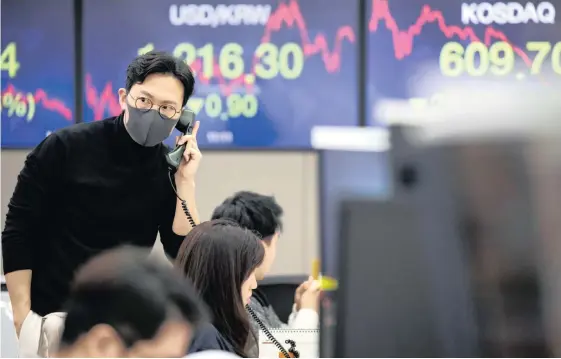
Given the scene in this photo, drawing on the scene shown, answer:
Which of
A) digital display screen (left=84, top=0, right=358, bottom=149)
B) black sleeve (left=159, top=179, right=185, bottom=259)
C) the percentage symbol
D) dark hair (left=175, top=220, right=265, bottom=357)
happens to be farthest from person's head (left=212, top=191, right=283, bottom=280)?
the percentage symbol

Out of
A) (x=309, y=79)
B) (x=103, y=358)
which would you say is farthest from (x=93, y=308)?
(x=309, y=79)

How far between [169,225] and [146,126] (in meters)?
0.26

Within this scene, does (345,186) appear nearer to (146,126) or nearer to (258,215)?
(146,126)

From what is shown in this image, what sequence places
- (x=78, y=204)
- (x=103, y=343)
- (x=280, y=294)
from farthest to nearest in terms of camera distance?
(x=280, y=294) → (x=78, y=204) → (x=103, y=343)

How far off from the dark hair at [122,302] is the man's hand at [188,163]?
84cm

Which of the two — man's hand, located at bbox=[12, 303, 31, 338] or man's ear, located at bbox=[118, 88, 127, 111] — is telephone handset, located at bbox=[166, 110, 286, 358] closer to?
man's ear, located at bbox=[118, 88, 127, 111]

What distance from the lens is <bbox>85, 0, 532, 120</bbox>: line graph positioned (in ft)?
9.38


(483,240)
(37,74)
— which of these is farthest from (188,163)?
(37,74)

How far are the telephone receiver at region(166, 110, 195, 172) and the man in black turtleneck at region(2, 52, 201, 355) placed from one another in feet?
0.10

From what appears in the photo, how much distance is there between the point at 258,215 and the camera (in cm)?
196

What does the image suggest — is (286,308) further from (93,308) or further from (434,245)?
(434,245)

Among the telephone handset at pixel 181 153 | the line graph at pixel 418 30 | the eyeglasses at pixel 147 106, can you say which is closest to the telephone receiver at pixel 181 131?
the telephone handset at pixel 181 153

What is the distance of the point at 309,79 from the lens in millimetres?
2877

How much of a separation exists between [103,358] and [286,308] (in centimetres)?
150
